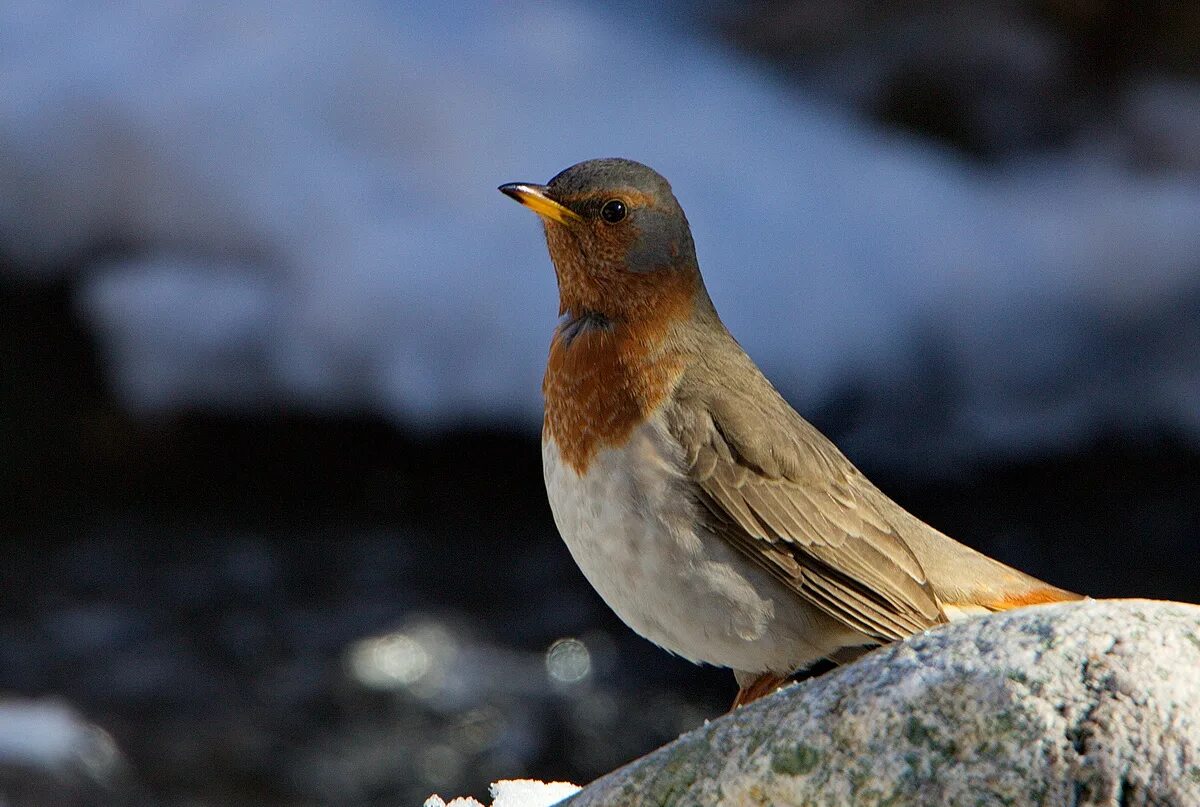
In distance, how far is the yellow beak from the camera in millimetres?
5230

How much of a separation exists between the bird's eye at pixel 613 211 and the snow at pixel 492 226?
238 inches

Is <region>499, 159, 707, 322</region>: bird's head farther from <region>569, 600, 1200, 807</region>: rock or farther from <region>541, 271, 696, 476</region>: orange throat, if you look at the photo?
<region>569, 600, 1200, 807</region>: rock

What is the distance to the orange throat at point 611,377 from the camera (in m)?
4.93

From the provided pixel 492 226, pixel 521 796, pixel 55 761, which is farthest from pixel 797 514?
pixel 492 226

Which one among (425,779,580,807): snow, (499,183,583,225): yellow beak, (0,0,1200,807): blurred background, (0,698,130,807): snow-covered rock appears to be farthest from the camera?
(0,0,1200,807): blurred background

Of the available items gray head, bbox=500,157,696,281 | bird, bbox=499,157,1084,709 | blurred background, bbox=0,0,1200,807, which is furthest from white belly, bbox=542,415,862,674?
blurred background, bbox=0,0,1200,807

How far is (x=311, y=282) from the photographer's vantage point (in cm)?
1147

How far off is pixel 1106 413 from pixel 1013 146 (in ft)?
7.11

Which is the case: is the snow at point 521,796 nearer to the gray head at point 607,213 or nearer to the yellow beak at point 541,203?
the gray head at point 607,213

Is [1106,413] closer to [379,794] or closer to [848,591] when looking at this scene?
[379,794]

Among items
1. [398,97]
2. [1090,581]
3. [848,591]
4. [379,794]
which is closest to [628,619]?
[848,591]

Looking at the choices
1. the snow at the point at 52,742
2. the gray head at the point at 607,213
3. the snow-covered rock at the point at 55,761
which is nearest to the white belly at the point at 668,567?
the gray head at the point at 607,213

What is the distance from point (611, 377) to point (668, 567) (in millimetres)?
679

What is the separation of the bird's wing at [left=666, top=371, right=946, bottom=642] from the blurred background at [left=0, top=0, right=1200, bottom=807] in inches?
197
